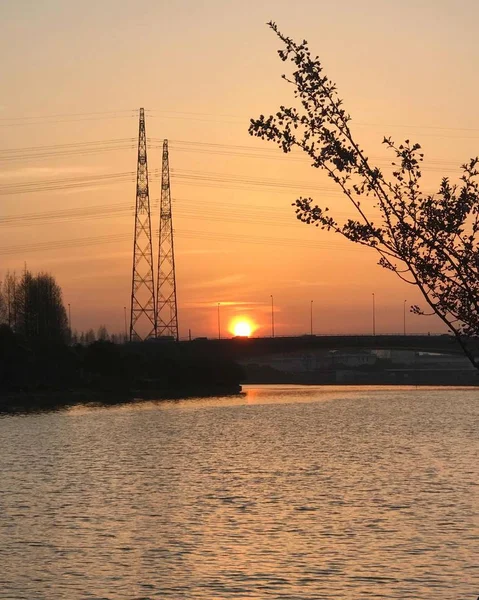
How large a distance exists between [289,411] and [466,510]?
283 ft

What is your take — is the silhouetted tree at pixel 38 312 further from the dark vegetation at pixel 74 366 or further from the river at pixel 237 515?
the river at pixel 237 515

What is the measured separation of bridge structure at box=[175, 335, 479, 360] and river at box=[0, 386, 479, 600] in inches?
2710

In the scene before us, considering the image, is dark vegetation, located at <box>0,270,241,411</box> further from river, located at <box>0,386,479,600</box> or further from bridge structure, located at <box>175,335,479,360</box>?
river, located at <box>0,386,479,600</box>

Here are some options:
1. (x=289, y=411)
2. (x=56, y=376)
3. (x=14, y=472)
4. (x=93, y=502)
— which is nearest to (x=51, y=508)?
(x=93, y=502)

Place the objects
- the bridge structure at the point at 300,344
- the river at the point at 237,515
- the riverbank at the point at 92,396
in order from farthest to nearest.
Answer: the bridge structure at the point at 300,344, the riverbank at the point at 92,396, the river at the point at 237,515

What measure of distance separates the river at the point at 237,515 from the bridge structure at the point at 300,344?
226 feet

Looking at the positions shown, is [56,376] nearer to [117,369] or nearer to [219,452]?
[117,369]

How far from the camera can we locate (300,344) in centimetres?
16062

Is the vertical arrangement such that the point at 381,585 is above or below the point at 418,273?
below

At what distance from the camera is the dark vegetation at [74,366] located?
427 ft

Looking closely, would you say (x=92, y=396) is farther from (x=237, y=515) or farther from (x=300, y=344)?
(x=237, y=515)

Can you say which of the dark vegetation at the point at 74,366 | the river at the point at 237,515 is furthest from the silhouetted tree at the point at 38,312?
the river at the point at 237,515

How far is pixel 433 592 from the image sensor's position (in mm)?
28812

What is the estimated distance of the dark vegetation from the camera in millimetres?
130250
